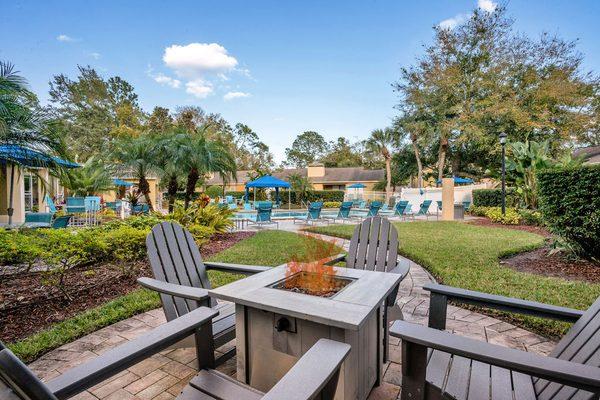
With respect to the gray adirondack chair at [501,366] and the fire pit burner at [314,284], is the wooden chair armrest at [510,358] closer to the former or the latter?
the gray adirondack chair at [501,366]

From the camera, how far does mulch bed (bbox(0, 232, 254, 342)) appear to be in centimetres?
332

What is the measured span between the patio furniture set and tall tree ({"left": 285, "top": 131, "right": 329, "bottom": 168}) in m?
59.8

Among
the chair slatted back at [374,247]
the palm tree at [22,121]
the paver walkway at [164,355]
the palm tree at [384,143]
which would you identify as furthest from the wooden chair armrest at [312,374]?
the palm tree at [384,143]

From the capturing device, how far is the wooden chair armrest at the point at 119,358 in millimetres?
1136

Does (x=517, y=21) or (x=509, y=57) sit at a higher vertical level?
(x=517, y=21)

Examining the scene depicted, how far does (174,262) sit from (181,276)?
131 millimetres

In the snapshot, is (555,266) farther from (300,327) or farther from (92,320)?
(92,320)

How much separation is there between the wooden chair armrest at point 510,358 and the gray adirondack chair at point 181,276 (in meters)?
1.26

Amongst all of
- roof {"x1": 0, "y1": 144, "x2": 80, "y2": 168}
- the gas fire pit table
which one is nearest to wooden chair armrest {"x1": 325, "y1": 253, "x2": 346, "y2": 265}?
the gas fire pit table

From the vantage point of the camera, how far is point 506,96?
70.1ft

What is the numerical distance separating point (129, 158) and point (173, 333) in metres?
12.5

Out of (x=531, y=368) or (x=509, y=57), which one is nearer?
(x=531, y=368)

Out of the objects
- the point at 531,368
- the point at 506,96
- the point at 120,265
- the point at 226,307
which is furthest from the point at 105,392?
the point at 506,96

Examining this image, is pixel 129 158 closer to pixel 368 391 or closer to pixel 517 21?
pixel 368 391
